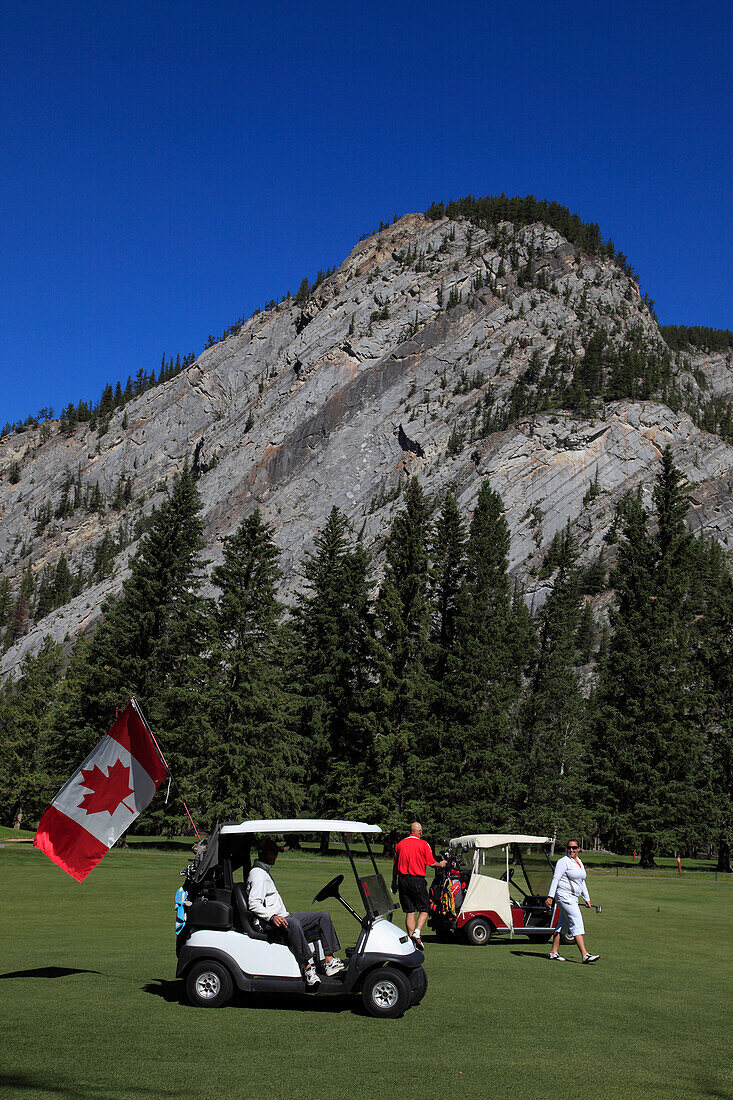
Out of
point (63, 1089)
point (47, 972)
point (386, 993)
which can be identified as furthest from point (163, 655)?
point (63, 1089)

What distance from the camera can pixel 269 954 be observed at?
27.9 feet

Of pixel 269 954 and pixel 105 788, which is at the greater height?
pixel 105 788

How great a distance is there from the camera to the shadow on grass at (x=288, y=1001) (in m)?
8.78

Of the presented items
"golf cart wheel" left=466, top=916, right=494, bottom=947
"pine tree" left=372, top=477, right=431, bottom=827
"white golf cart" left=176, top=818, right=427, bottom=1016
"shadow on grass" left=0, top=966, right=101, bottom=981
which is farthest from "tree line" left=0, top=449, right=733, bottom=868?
"white golf cart" left=176, top=818, right=427, bottom=1016

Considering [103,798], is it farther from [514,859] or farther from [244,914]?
[514,859]

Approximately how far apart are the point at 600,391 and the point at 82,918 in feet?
478

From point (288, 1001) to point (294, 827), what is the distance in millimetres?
2197

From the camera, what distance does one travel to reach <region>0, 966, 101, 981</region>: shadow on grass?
32.5 feet

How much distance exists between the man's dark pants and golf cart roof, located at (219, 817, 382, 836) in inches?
36.5

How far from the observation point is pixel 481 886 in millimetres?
14672

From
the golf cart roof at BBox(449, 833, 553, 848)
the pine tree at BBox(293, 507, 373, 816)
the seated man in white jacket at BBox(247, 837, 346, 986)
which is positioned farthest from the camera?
the pine tree at BBox(293, 507, 373, 816)

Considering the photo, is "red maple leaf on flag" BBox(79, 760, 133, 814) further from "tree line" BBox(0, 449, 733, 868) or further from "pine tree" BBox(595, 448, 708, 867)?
"pine tree" BBox(595, 448, 708, 867)

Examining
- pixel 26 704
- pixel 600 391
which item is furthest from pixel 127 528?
pixel 26 704

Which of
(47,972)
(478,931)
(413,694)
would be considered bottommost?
(47,972)
